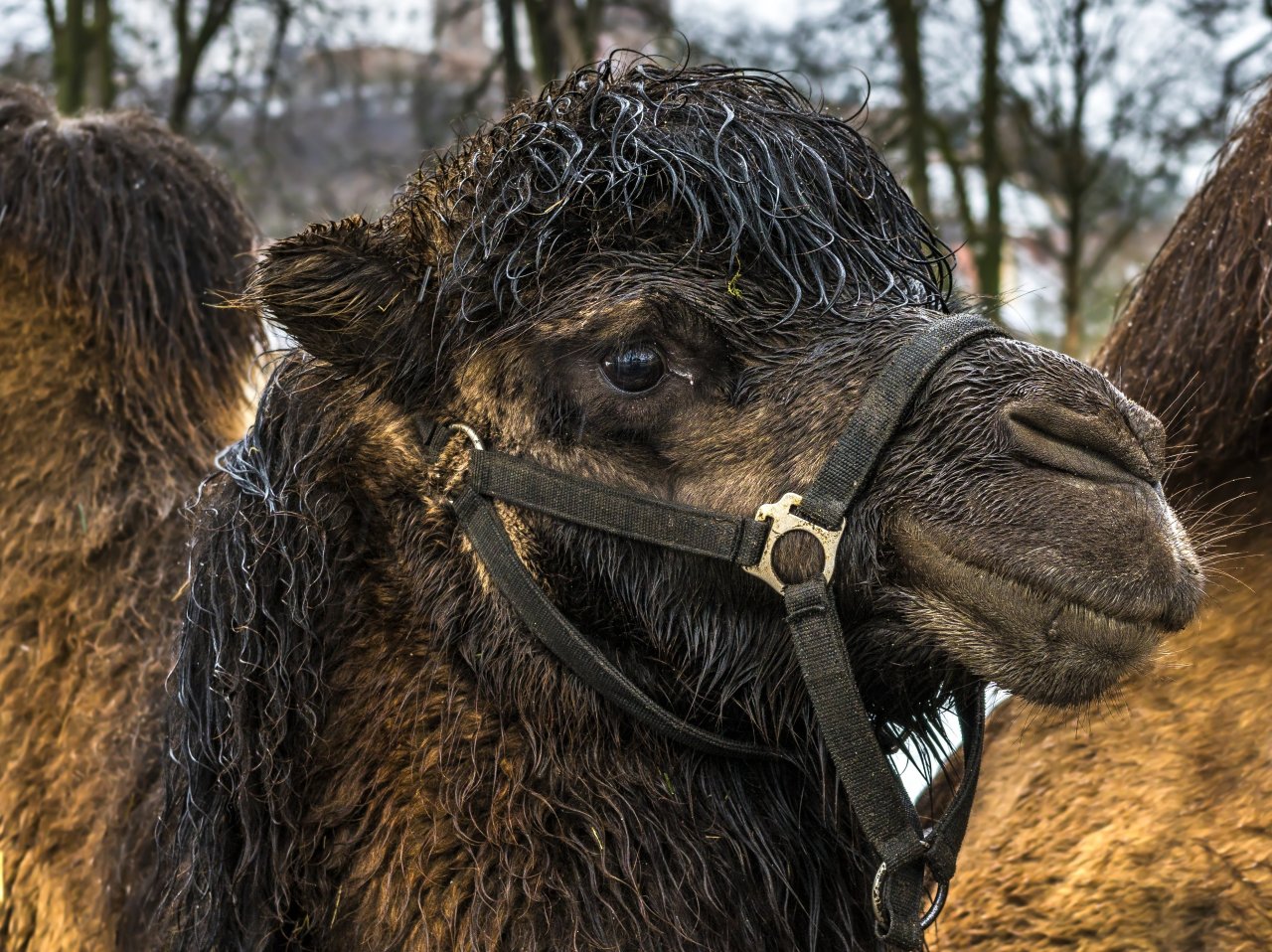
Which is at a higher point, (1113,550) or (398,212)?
(398,212)

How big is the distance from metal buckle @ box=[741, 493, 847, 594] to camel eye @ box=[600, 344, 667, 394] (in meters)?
0.28

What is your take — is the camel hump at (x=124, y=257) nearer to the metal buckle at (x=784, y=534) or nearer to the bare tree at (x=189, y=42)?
the metal buckle at (x=784, y=534)

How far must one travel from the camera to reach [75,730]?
315 cm

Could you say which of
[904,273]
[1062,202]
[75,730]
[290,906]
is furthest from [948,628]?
[1062,202]

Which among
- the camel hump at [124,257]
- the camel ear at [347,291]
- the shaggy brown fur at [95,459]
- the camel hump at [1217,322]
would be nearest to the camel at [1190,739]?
the camel hump at [1217,322]

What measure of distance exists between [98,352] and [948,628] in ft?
7.58

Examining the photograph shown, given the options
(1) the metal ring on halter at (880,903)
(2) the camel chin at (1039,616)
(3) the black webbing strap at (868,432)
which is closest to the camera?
(2) the camel chin at (1039,616)

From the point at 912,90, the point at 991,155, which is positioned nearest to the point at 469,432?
the point at 912,90

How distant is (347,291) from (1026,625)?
123 cm

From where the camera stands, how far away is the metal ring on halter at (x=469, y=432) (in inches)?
96.7

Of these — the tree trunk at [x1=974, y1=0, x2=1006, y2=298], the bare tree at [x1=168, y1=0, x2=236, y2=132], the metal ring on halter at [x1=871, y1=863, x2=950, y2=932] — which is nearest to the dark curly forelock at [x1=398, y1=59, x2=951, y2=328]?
the metal ring on halter at [x1=871, y1=863, x2=950, y2=932]

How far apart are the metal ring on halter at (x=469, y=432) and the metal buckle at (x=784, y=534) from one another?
1.64ft

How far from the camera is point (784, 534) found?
Answer: 2227 millimetres

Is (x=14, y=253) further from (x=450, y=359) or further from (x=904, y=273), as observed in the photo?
(x=904, y=273)
